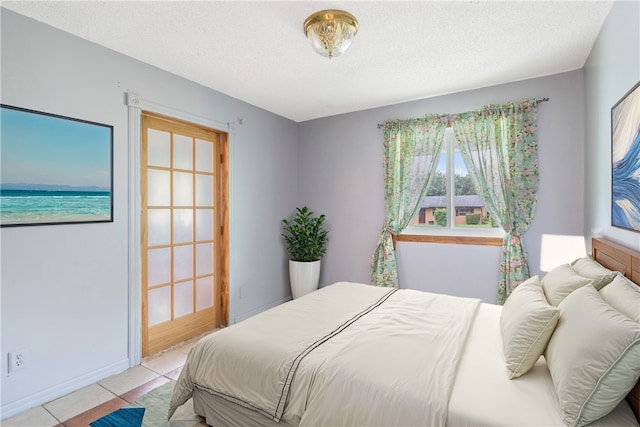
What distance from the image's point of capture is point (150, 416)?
2.02 meters

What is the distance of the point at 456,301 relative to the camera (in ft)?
7.92

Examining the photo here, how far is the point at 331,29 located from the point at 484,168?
2.22m

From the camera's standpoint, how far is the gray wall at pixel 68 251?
2.04 metres

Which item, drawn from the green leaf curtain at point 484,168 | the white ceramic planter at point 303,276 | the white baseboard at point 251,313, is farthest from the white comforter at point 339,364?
the white ceramic planter at point 303,276

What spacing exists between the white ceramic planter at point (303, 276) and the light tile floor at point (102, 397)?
164cm

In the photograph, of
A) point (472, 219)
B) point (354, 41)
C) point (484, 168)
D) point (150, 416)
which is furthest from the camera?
point (472, 219)

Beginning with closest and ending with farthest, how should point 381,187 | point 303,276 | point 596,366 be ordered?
point 596,366
point 381,187
point 303,276

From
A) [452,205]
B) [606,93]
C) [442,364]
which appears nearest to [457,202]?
[452,205]

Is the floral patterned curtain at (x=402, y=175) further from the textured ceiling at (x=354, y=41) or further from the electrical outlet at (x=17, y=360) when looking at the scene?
the electrical outlet at (x=17, y=360)

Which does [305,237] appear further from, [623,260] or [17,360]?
[623,260]

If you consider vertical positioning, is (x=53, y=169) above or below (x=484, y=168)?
below

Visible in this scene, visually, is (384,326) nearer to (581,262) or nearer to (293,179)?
(581,262)

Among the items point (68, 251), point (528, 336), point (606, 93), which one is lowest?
point (528, 336)

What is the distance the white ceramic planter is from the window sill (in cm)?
112
